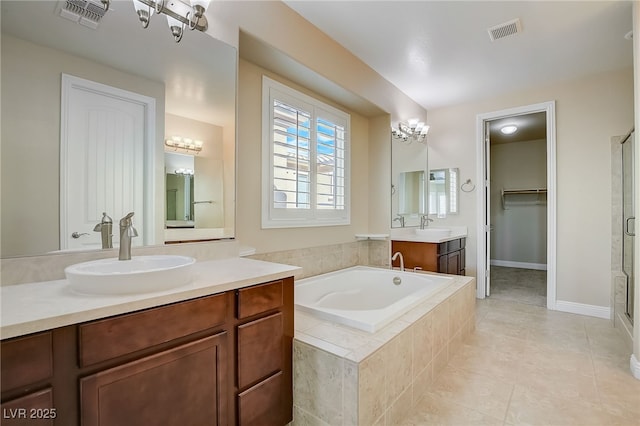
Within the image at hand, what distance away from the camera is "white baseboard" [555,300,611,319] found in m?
3.21

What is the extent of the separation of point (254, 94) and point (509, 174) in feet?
19.0

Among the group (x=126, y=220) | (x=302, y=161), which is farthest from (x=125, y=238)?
(x=302, y=161)

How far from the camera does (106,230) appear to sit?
4.63 feet

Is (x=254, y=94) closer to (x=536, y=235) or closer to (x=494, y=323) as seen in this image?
(x=494, y=323)

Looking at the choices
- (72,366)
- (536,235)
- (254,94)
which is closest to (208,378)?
(72,366)

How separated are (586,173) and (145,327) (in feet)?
13.8

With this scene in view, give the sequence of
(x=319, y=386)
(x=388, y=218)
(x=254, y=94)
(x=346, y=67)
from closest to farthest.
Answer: (x=319, y=386) < (x=254, y=94) < (x=346, y=67) < (x=388, y=218)

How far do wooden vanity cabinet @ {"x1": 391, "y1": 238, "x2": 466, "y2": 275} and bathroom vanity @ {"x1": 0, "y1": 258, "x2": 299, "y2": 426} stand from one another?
225 centimetres

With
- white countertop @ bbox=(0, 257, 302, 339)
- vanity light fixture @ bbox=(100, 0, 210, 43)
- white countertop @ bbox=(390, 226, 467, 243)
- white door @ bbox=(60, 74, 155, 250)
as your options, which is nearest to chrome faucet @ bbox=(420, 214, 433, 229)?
white countertop @ bbox=(390, 226, 467, 243)

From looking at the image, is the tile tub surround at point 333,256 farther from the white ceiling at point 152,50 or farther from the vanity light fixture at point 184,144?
the white ceiling at point 152,50

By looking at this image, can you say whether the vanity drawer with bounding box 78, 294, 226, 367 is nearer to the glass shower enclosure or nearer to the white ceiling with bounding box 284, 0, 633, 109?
the white ceiling with bounding box 284, 0, 633, 109

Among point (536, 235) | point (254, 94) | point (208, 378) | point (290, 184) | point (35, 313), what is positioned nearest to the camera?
point (35, 313)

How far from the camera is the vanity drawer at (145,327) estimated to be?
36.8 inches

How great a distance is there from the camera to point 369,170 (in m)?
3.67
